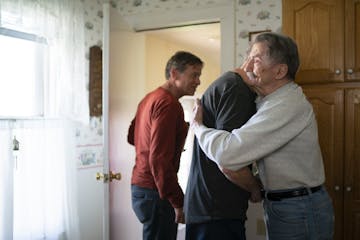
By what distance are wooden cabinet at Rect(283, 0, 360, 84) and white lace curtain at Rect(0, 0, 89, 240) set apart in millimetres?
1413

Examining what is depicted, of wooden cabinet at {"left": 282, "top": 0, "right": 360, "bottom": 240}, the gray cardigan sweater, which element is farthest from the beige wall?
the gray cardigan sweater

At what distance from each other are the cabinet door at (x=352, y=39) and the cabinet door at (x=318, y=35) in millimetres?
24

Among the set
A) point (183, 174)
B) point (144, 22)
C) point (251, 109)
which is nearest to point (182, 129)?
point (251, 109)

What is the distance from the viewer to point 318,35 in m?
2.05

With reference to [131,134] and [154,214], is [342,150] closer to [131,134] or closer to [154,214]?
[154,214]

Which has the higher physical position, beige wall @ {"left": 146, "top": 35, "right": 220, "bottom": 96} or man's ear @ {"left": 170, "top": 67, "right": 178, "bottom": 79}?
beige wall @ {"left": 146, "top": 35, "right": 220, "bottom": 96}

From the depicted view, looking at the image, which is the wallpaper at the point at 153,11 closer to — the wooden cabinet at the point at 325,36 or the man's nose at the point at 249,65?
the wooden cabinet at the point at 325,36

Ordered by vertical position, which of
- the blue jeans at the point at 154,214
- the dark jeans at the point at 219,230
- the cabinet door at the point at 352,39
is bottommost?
the blue jeans at the point at 154,214

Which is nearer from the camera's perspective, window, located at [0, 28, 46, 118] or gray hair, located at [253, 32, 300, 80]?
gray hair, located at [253, 32, 300, 80]

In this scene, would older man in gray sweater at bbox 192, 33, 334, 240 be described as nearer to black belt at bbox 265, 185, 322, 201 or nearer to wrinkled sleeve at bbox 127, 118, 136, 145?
black belt at bbox 265, 185, 322, 201

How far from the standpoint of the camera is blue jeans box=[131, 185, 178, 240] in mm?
2109

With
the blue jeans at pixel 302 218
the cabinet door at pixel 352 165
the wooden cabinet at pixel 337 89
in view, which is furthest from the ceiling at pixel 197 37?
the blue jeans at pixel 302 218

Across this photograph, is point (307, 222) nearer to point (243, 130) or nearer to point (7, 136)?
point (243, 130)

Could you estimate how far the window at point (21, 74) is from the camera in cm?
222
